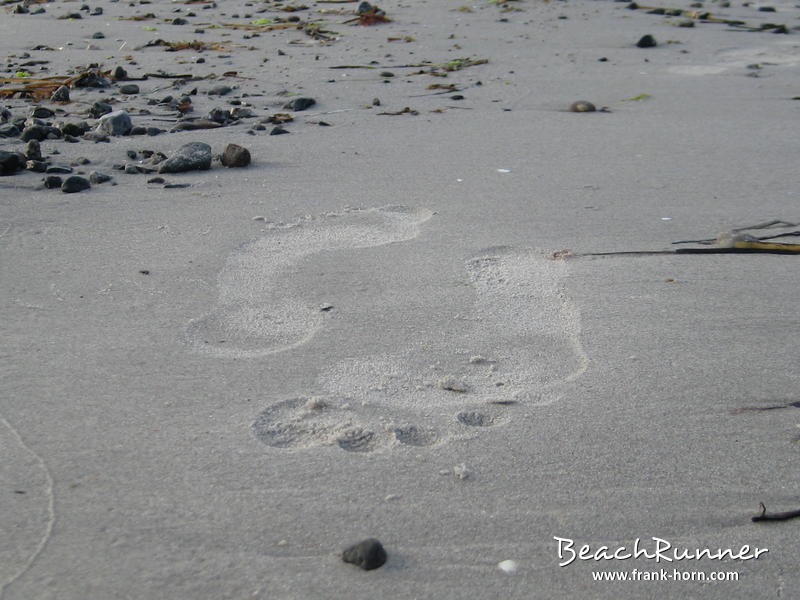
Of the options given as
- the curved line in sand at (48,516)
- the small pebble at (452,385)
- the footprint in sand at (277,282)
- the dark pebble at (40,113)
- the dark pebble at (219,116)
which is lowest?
the small pebble at (452,385)

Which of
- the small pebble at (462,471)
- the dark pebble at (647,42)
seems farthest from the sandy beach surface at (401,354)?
the dark pebble at (647,42)

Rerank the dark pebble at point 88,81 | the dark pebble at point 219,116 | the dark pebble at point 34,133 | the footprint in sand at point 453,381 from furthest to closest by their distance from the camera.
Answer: the dark pebble at point 88,81 < the dark pebble at point 219,116 < the dark pebble at point 34,133 < the footprint in sand at point 453,381

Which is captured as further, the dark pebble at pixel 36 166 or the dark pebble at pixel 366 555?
the dark pebble at pixel 36 166

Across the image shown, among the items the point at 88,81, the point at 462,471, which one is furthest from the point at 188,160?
the point at 462,471

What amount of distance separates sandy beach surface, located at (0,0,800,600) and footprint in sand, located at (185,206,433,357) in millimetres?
13

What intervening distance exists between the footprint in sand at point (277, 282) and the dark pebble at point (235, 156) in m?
0.70

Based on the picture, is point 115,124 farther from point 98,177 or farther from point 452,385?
point 452,385

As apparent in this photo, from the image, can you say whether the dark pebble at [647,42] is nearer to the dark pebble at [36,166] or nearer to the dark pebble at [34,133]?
the dark pebble at [34,133]

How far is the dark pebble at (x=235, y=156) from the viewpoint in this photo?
3.64m

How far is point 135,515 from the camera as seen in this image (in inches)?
62.3

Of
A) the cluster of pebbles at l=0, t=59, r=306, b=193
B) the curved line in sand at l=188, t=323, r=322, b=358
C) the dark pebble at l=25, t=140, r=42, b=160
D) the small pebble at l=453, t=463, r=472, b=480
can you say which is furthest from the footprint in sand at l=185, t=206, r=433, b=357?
the dark pebble at l=25, t=140, r=42, b=160

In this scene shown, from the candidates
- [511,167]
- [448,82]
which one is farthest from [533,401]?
[448,82]

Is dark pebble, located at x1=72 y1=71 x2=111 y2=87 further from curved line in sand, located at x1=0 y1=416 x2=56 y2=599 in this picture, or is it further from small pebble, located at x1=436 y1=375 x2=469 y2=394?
small pebble, located at x1=436 y1=375 x2=469 y2=394

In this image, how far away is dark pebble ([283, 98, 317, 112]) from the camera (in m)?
4.63
